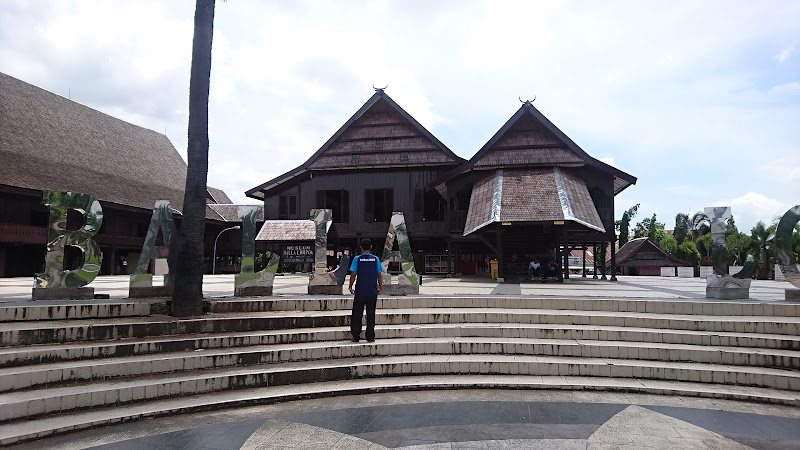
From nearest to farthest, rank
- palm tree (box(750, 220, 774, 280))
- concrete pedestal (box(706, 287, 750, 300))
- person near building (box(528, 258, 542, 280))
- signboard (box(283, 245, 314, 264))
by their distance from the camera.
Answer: concrete pedestal (box(706, 287, 750, 300)) → person near building (box(528, 258, 542, 280)) → signboard (box(283, 245, 314, 264)) → palm tree (box(750, 220, 774, 280))

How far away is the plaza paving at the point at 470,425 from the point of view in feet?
14.8

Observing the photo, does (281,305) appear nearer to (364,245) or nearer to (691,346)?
(364,245)

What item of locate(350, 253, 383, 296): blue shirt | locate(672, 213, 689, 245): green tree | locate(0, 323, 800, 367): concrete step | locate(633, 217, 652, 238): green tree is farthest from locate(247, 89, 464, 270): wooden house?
locate(633, 217, 652, 238): green tree

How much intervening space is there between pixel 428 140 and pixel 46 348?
2323 centimetres

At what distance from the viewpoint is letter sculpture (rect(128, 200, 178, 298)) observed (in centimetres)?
897

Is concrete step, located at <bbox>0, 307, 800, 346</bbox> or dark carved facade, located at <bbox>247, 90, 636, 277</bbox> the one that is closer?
concrete step, located at <bbox>0, 307, 800, 346</bbox>

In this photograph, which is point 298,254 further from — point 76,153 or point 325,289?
point 325,289

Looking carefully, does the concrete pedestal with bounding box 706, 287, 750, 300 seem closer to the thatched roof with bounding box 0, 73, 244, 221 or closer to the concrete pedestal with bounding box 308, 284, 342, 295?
the concrete pedestal with bounding box 308, 284, 342, 295

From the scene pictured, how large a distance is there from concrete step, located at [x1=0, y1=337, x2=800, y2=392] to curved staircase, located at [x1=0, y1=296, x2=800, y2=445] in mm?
17

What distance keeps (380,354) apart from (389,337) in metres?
0.58

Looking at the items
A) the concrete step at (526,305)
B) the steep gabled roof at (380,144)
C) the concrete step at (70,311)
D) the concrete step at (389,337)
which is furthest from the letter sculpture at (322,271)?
the steep gabled roof at (380,144)

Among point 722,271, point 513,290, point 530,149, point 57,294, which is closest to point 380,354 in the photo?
point 57,294

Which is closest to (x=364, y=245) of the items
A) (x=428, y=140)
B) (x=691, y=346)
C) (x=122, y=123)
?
(x=691, y=346)

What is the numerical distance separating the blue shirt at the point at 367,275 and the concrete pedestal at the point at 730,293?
299 inches
